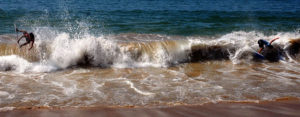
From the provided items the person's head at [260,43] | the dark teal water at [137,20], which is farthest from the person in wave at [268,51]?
the dark teal water at [137,20]

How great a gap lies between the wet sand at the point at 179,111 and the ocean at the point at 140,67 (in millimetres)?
259

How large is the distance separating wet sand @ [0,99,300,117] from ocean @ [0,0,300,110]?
0.26m

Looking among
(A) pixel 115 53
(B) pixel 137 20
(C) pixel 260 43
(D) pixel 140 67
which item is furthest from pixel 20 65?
(B) pixel 137 20

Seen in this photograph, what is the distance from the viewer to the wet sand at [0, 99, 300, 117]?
5543mm

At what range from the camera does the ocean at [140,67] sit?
668 cm

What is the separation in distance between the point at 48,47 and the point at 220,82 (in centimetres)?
613

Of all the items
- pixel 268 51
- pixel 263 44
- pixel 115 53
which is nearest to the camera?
pixel 115 53

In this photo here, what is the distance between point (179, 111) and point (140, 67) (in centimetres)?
417

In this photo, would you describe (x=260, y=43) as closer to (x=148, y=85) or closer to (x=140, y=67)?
(x=140, y=67)

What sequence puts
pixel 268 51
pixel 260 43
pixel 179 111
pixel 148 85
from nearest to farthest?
pixel 179 111, pixel 148 85, pixel 260 43, pixel 268 51

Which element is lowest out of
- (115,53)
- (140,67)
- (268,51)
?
(140,67)

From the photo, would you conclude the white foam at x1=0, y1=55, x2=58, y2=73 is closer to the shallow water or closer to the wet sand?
the shallow water

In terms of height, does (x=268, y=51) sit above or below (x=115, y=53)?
above

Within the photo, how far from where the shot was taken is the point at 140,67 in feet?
32.0
